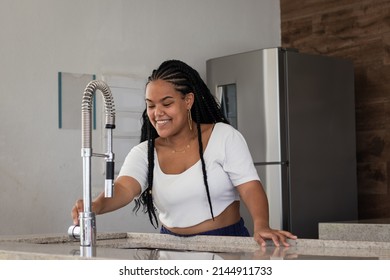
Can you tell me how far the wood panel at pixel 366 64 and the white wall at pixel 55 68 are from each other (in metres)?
0.85

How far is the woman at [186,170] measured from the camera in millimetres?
2447

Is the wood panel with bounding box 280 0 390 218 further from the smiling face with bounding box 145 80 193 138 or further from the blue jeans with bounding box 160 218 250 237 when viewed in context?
the smiling face with bounding box 145 80 193 138

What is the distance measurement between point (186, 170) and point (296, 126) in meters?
1.89

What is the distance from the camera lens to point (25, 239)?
7.64 ft

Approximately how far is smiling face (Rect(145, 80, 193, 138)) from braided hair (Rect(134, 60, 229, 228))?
0.11ft

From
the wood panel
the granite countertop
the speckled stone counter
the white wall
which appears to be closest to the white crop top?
the granite countertop

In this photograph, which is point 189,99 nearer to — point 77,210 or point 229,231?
point 229,231

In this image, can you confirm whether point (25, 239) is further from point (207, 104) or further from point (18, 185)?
point (18, 185)

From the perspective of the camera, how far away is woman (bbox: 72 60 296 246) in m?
2.45

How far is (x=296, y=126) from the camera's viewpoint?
4.29 m

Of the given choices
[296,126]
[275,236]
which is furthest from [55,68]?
[275,236]
